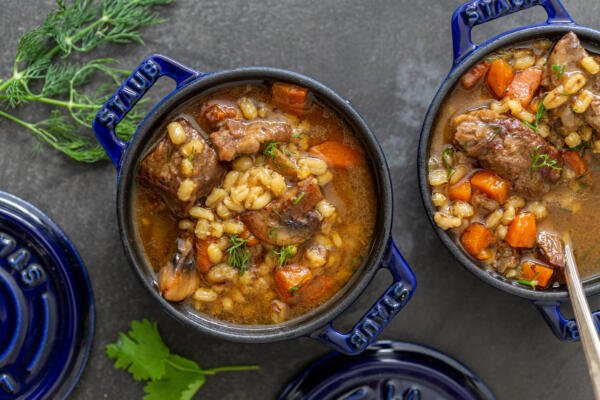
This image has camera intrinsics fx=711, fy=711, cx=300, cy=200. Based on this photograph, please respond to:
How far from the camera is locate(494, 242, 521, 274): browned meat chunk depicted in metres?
3.04

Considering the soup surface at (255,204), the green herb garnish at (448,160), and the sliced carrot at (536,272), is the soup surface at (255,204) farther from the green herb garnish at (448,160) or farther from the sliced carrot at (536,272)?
the sliced carrot at (536,272)

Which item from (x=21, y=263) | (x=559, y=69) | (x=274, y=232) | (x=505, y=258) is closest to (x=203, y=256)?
(x=274, y=232)

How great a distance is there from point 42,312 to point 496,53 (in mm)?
2437

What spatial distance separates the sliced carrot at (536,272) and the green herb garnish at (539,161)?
41 cm

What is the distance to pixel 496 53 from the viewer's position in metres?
3.02

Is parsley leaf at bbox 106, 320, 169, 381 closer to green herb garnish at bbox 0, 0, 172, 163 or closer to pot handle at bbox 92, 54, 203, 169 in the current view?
green herb garnish at bbox 0, 0, 172, 163

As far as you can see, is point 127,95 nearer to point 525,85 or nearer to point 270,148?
point 270,148

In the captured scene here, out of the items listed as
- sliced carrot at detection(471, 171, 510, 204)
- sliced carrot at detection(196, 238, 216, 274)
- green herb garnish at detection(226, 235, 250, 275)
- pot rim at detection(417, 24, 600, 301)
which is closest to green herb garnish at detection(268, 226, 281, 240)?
green herb garnish at detection(226, 235, 250, 275)

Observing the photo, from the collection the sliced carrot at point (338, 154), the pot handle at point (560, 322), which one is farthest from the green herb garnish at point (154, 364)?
the pot handle at point (560, 322)

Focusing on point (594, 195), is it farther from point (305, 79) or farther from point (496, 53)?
point (305, 79)

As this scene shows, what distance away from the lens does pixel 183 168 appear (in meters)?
2.83

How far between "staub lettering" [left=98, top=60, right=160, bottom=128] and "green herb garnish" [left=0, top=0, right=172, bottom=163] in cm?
48

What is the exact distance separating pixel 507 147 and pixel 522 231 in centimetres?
36

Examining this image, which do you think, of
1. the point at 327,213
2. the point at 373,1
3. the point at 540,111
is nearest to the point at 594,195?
the point at 540,111
